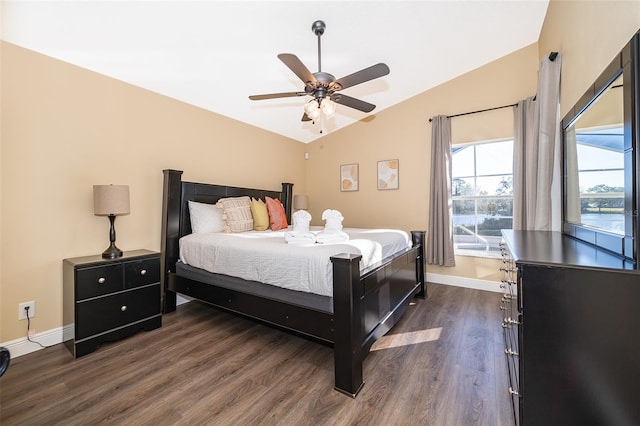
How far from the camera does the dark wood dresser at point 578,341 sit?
38.6 inches

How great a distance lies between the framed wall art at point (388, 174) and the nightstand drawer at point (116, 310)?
3428 millimetres

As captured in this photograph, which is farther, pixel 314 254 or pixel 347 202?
pixel 347 202

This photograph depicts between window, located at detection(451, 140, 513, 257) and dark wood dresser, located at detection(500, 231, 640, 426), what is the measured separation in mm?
2774

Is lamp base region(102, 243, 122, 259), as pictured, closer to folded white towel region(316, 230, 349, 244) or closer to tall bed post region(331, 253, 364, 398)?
folded white towel region(316, 230, 349, 244)

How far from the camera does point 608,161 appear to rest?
144 centimetres

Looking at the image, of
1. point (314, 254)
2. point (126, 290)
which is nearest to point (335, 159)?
point (314, 254)

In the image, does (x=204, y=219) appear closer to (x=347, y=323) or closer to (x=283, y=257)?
(x=283, y=257)

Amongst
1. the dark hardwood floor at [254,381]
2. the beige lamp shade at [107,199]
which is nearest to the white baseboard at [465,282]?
the dark hardwood floor at [254,381]

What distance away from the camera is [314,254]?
1.90 metres

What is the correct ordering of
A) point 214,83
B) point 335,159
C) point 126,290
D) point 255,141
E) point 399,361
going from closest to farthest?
point 399,361, point 126,290, point 214,83, point 255,141, point 335,159

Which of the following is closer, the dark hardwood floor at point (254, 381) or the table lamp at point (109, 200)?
the dark hardwood floor at point (254, 381)

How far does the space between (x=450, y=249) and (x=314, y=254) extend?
107 inches

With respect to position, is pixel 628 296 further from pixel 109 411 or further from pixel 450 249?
pixel 450 249

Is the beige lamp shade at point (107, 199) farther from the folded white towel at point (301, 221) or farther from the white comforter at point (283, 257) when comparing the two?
the folded white towel at point (301, 221)
